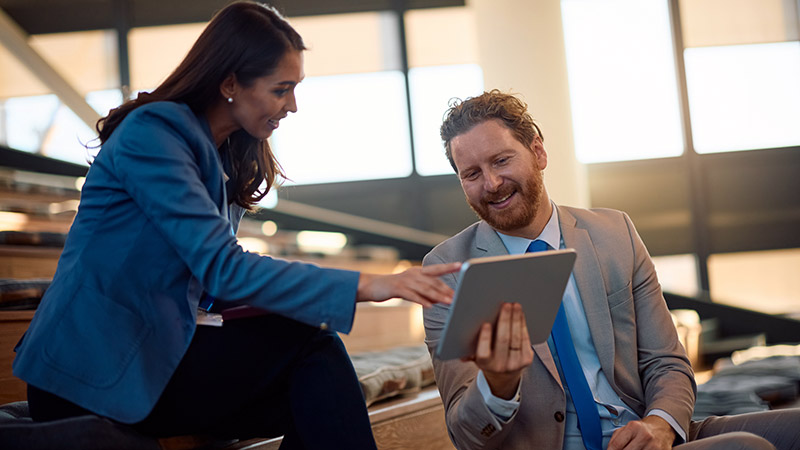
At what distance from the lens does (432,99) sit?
253 inches

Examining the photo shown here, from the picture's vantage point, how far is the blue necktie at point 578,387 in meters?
1.49

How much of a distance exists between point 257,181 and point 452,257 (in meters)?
0.47

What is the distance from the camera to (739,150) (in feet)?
20.4

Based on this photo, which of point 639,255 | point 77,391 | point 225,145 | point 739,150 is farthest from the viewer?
point 739,150

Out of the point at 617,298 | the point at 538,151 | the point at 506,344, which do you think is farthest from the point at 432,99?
the point at 506,344

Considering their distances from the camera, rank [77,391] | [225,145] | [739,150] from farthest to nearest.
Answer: [739,150]
[225,145]
[77,391]

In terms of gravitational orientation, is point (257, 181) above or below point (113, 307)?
above

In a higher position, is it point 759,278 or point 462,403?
point 462,403

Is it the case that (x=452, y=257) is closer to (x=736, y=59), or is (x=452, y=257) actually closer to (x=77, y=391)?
(x=77, y=391)

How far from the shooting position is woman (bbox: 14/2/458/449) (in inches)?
44.4

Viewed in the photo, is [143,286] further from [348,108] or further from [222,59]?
[348,108]

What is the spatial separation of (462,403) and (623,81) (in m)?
5.50

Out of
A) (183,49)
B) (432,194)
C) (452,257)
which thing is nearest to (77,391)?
(452,257)

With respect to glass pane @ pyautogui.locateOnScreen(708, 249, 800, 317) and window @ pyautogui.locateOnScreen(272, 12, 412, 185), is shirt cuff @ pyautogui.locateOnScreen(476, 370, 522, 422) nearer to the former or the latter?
window @ pyautogui.locateOnScreen(272, 12, 412, 185)
